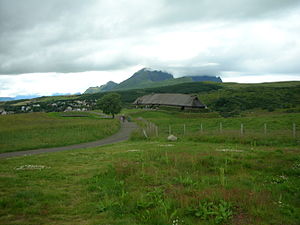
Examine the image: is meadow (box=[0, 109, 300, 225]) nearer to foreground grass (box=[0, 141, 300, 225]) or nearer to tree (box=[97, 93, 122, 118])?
foreground grass (box=[0, 141, 300, 225])

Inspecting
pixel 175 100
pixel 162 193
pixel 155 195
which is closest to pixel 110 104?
pixel 175 100

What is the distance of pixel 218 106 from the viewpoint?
4146 inches

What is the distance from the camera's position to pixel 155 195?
8.11 m

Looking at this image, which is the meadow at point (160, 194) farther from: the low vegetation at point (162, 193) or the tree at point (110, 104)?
the tree at point (110, 104)

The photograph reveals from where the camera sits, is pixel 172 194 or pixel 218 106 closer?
pixel 172 194

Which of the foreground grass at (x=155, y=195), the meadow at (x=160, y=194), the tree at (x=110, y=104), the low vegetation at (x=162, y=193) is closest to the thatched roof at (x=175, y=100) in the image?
the tree at (x=110, y=104)

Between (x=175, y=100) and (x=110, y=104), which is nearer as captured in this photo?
(x=110, y=104)

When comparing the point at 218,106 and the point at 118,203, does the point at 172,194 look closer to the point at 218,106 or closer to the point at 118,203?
the point at 118,203

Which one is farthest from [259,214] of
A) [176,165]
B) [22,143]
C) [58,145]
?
[22,143]

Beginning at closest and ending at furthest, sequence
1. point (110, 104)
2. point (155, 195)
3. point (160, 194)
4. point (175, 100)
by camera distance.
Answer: point (155, 195) < point (160, 194) < point (110, 104) < point (175, 100)

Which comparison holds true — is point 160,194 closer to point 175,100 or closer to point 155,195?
point 155,195

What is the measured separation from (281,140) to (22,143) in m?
32.4

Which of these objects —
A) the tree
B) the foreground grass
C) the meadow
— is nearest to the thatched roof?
the tree

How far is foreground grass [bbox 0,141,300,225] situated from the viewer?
665cm
